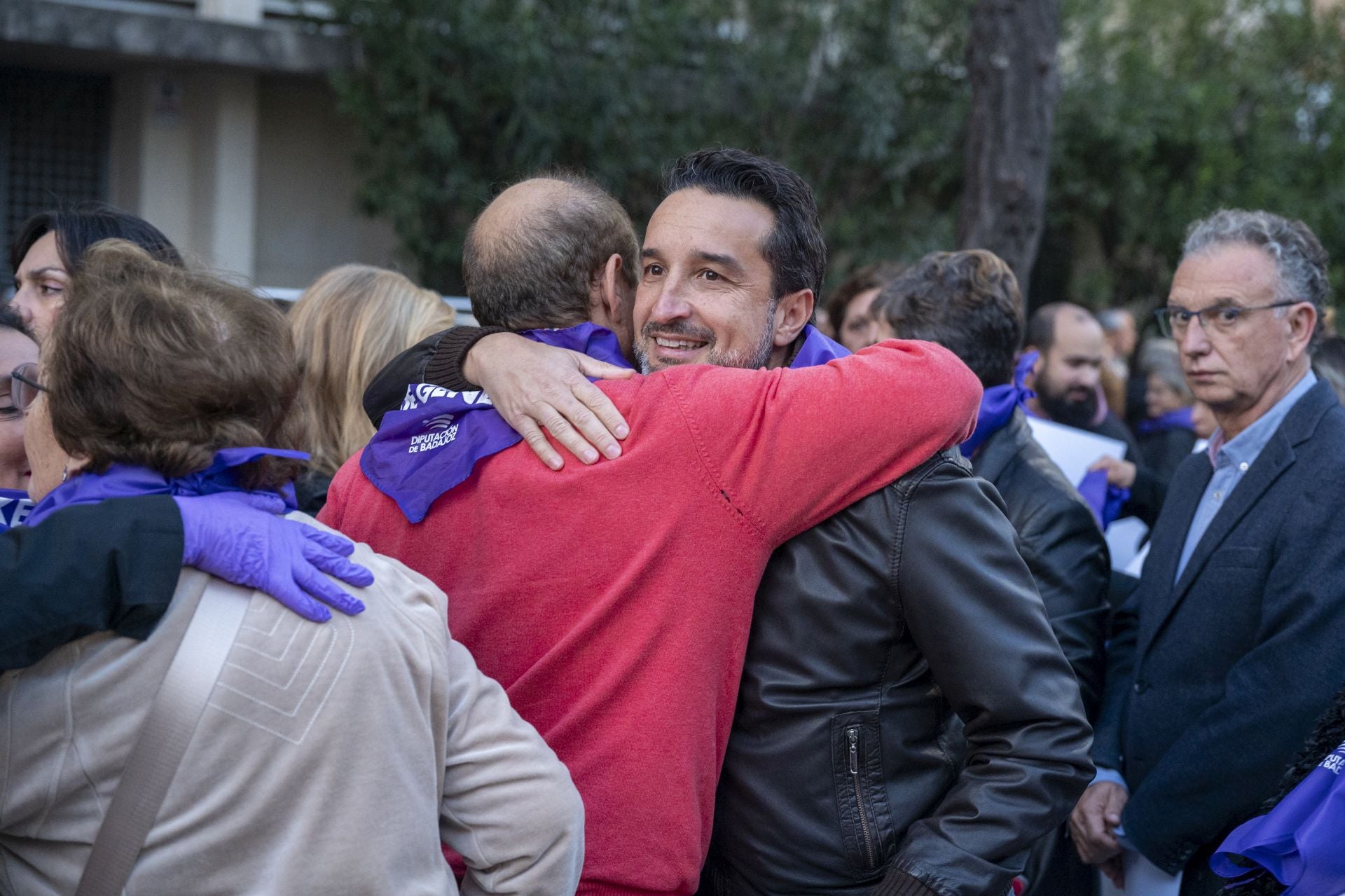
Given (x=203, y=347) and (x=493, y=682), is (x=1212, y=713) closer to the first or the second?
(x=493, y=682)

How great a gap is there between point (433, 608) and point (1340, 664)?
1958 mm

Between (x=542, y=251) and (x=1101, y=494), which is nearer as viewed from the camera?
(x=542, y=251)

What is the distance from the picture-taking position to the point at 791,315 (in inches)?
86.5

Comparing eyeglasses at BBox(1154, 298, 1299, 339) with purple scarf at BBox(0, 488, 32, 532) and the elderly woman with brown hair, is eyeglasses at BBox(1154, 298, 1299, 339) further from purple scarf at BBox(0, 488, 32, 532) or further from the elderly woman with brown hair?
purple scarf at BBox(0, 488, 32, 532)

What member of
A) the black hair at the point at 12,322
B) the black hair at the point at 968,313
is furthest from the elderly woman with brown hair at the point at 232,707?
the black hair at the point at 968,313

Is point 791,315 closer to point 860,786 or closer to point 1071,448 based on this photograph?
point 860,786

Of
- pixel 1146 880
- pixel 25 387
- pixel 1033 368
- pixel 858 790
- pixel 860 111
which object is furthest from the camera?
pixel 860 111

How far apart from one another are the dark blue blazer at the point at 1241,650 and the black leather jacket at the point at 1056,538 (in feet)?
0.50

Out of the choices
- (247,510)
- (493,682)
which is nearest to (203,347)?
(247,510)

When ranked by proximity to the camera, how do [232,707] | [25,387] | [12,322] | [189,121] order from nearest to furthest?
[232,707], [25,387], [12,322], [189,121]

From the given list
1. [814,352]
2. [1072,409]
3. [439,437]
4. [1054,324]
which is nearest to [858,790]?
[814,352]

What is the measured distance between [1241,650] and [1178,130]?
925 cm

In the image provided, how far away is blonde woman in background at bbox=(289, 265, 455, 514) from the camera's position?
10.6 feet

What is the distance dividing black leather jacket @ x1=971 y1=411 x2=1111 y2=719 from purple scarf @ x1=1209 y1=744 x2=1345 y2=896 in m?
0.66
